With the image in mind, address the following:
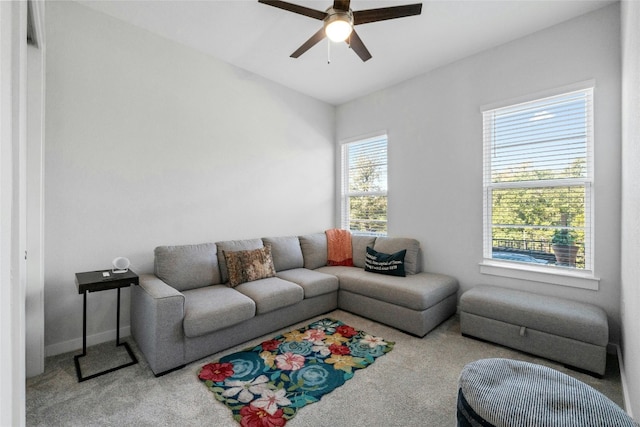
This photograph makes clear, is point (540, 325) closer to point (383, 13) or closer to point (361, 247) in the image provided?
point (361, 247)

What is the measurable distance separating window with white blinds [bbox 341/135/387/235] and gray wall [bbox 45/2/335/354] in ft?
4.13

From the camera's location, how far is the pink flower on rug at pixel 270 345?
101 inches

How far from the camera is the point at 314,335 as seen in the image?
2854mm

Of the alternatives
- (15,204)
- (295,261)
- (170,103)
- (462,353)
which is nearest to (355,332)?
(462,353)

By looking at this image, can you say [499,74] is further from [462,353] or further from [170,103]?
[170,103]

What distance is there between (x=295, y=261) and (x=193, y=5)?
116 inches

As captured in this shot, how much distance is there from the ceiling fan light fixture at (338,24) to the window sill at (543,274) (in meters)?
2.77

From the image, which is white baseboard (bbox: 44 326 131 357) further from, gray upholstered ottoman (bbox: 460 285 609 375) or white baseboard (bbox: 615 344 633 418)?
white baseboard (bbox: 615 344 633 418)

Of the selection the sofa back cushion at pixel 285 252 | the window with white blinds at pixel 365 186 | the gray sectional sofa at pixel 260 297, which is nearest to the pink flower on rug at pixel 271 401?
the gray sectional sofa at pixel 260 297

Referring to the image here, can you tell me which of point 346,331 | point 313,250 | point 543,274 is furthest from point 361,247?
point 543,274

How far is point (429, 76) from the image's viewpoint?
3.70m

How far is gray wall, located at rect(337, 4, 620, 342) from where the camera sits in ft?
8.20

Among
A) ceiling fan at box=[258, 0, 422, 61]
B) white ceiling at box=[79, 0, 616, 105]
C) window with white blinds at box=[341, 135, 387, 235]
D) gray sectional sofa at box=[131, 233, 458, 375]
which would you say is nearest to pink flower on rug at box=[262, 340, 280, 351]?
gray sectional sofa at box=[131, 233, 458, 375]

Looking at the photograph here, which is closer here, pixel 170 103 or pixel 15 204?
pixel 15 204
